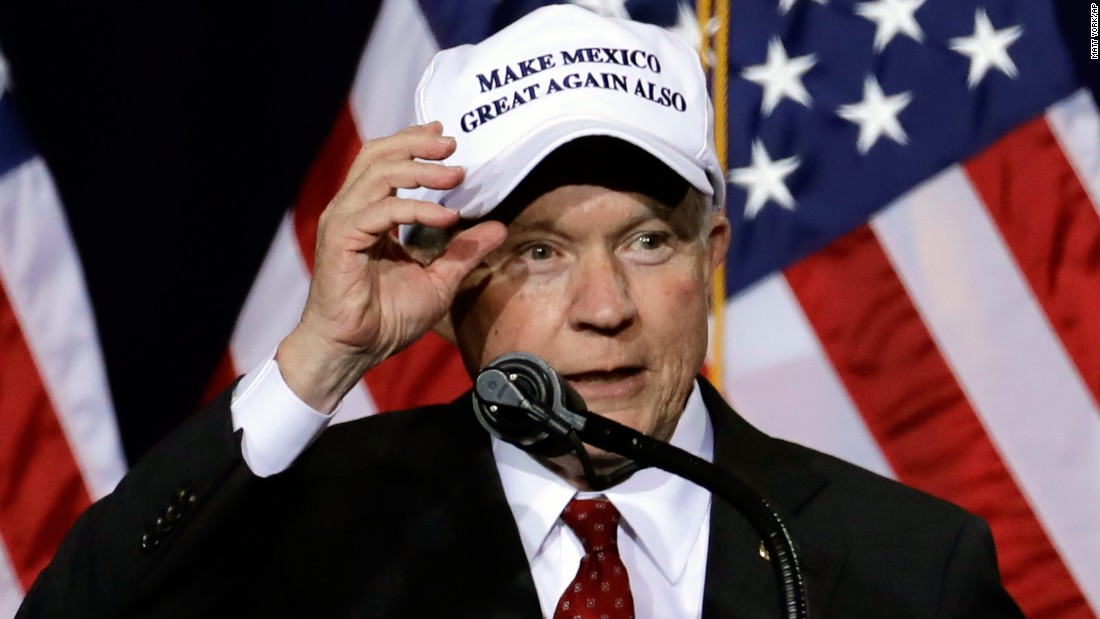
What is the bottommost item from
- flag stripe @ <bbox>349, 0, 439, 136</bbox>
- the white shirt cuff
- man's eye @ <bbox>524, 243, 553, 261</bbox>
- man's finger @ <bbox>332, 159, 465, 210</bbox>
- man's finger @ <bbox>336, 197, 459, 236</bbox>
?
the white shirt cuff

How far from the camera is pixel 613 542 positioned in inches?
54.7

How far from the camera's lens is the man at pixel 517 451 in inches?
47.7

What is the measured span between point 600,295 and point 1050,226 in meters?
0.88

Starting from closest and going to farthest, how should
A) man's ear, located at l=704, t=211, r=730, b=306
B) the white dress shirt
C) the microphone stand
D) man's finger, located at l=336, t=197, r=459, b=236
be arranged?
the microphone stand, man's finger, located at l=336, t=197, r=459, b=236, the white dress shirt, man's ear, located at l=704, t=211, r=730, b=306

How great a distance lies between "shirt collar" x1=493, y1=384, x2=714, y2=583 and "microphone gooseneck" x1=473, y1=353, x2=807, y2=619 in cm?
40

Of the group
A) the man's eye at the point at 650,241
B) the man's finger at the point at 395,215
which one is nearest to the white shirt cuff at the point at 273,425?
the man's finger at the point at 395,215

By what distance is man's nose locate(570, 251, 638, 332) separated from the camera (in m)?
1.32

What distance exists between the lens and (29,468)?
199cm

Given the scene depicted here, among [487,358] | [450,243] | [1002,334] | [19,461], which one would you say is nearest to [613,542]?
[487,358]

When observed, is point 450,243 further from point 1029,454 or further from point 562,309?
point 1029,454

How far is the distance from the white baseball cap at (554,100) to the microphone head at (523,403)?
0.37 m

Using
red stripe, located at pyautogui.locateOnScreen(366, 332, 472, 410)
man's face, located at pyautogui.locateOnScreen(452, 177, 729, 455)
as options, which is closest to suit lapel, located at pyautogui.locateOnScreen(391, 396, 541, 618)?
man's face, located at pyautogui.locateOnScreen(452, 177, 729, 455)

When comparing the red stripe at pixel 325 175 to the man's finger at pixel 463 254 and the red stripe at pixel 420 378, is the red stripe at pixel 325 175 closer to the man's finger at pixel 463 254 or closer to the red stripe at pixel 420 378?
the red stripe at pixel 420 378
